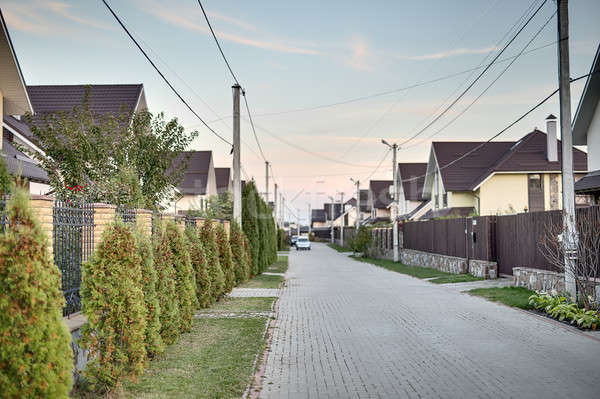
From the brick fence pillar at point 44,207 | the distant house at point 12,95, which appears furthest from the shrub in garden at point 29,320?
the distant house at point 12,95

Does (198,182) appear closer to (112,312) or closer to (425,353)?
(425,353)

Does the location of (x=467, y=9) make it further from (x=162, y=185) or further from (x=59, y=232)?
(x=59, y=232)

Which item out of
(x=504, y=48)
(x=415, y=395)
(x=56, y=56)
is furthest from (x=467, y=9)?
(x=415, y=395)

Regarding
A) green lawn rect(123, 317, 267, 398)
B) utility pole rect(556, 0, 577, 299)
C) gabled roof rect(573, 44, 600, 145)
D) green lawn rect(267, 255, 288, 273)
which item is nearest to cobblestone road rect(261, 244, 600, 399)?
green lawn rect(123, 317, 267, 398)

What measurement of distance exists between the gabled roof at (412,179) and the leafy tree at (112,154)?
38031mm

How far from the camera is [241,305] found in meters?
15.1

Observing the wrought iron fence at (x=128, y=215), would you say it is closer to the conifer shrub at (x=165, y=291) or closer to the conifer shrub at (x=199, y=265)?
the conifer shrub at (x=165, y=291)

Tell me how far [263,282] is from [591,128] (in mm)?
13668

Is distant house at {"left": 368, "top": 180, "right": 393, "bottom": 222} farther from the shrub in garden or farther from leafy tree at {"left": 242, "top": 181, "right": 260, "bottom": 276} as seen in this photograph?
the shrub in garden

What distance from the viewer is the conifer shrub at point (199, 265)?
12.7 meters

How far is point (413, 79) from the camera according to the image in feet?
83.5

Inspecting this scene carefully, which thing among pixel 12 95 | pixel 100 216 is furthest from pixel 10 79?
pixel 100 216

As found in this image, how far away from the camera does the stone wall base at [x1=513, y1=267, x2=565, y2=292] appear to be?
14.9 m

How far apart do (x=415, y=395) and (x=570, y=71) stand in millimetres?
9779
